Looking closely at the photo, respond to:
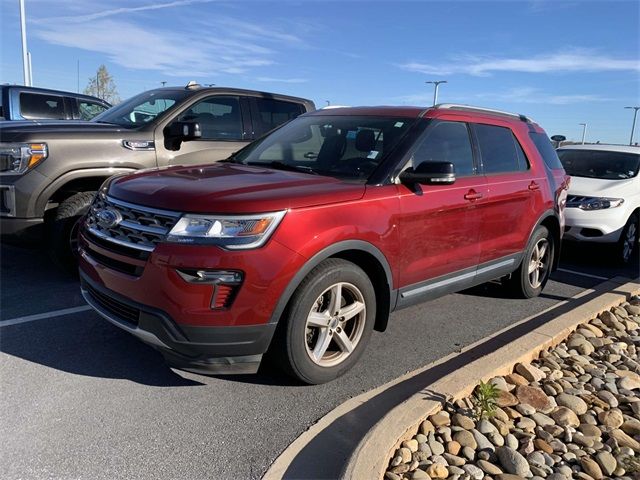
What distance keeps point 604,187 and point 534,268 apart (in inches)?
113

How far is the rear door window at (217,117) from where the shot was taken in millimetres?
6125

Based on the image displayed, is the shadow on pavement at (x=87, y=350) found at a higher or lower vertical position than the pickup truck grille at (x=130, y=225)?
lower

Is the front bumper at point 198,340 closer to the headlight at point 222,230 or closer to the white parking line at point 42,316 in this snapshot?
the headlight at point 222,230

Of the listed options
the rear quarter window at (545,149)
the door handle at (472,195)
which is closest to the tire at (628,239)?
the rear quarter window at (545,149)

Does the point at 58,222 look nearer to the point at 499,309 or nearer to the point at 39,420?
the point at 39,420

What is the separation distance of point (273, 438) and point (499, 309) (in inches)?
125

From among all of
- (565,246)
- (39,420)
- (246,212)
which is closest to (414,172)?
(246,212)

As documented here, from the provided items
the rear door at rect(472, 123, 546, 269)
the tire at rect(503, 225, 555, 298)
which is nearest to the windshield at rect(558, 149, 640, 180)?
the tire at rect(503, 225, 555, 298)

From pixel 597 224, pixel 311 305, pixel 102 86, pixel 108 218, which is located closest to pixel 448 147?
pixel 311 305

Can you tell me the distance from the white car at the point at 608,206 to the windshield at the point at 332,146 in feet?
14.4

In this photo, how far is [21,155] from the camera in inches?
192

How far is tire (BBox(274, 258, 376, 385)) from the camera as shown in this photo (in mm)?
3205

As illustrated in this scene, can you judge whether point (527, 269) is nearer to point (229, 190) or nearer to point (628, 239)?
point (628, 239)

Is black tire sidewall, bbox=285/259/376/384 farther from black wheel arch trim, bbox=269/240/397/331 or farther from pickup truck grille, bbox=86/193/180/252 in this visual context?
pickup truck grille, bbox=86/193/180/252
